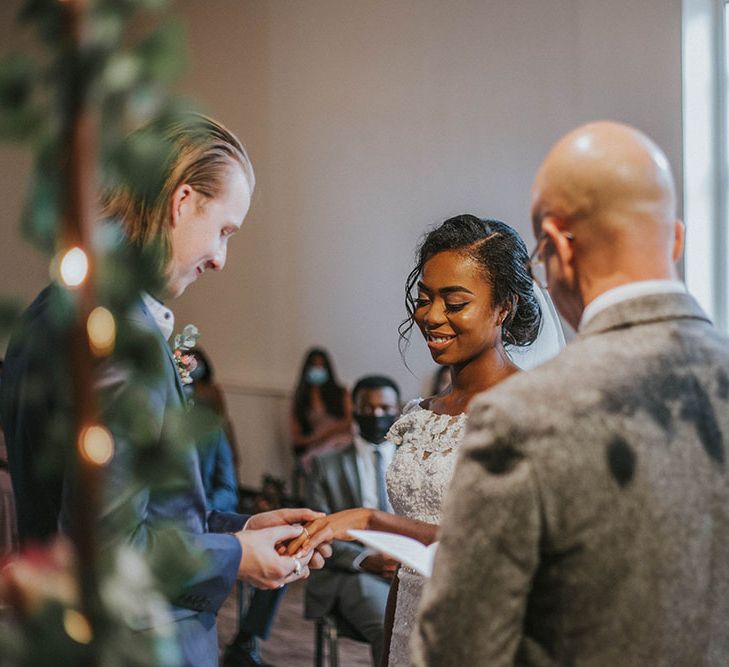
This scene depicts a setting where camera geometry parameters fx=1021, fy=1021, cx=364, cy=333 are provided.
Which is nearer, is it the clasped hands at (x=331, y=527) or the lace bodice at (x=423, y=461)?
the clasped hands at (x=331, y=527)

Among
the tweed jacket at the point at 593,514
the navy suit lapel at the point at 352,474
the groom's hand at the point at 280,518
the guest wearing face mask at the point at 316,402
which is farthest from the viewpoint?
the guest wearing face mask at the point at 316,402

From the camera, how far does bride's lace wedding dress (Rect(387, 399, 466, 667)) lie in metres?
2.51

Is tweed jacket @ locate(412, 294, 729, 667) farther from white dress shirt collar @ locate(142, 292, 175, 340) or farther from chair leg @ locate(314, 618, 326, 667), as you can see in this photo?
chair leg @ locate(314, 618, 326, 667)

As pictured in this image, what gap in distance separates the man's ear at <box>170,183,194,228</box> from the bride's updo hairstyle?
2.77 ft

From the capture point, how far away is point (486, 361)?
2.52 metres

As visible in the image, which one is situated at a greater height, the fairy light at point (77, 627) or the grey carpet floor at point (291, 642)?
the fairy light at point (77, 627)

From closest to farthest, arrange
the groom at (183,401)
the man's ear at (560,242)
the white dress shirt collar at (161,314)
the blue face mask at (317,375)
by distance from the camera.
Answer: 1. the man's ear at (560,242)
2. the groom at (183,401)
3. the white dress shirt collar at (161,314)
4. the blue face mask at (317,375)

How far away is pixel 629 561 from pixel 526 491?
0.52 ft

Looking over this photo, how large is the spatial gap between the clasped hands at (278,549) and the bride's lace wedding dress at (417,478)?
1.08ft

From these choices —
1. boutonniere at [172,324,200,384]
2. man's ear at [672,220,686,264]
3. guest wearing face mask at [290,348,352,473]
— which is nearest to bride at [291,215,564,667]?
boutonniere at [172,324,200,384]

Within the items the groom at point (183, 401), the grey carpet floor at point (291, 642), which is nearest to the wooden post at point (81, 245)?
the groom at point (183, 401)

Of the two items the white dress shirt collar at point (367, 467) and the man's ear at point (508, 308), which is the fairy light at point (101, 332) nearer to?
the man's ear at point (508, 308)

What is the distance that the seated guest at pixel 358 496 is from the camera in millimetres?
4480

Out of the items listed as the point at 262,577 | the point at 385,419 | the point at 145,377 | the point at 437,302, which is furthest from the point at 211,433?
the point at 385,419
